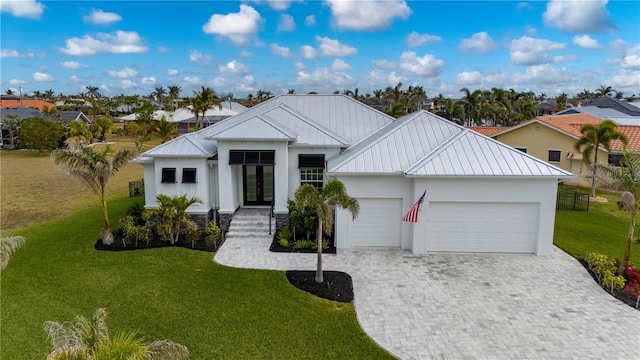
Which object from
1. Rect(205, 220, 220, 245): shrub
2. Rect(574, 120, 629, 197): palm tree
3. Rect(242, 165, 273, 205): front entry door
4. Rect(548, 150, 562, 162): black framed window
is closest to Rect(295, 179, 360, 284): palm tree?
Rect(205, 220, 220, 245): shrub

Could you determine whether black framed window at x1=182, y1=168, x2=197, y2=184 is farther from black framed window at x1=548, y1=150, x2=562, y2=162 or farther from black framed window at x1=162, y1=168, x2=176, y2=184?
black framed window at x1=548, y1=150, x2=562, y2=162

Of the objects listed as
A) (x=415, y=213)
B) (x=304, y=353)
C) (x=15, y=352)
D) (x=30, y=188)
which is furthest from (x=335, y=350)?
(x=30, y=188)

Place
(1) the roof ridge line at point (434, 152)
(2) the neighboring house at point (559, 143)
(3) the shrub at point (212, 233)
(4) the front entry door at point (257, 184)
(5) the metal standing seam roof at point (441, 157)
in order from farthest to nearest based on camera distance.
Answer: (2) the neighboring house at point (559, 143)
(4) the front entry door at point (257, 184)
(3) the shrub at point (212, 233)
(1) the roof ridge line at point (434, 152)
(5) the metal standing seam roof at point (441, 157)

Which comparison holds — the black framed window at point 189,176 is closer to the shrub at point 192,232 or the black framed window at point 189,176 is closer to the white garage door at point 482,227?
the shrub at point 192,232

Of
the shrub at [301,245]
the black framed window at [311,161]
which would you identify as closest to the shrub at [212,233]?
the shrub at [301,245]

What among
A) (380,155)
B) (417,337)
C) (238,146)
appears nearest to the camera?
(417,337)

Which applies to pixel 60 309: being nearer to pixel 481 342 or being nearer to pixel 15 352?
pixel 15 352
